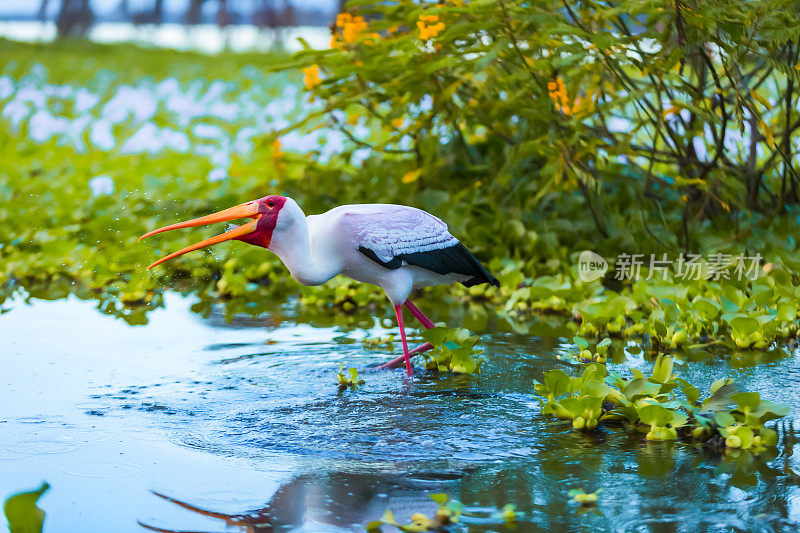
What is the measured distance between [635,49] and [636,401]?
216 centimetres

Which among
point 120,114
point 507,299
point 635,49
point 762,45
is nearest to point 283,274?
point 507,299

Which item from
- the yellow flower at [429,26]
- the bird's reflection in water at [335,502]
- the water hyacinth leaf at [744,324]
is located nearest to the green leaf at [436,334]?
the bird's reflection in water at [335,502]

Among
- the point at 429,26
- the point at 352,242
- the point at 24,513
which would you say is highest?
the point at 429,26

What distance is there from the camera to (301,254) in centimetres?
400

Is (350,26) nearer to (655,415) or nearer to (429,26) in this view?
(429,26)

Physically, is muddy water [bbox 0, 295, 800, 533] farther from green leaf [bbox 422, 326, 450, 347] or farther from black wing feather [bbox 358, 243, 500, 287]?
black wing feather [bbox 358, 243, 500, 287]

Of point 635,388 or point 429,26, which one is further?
point 429,26

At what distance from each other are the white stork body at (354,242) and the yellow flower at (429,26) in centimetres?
146

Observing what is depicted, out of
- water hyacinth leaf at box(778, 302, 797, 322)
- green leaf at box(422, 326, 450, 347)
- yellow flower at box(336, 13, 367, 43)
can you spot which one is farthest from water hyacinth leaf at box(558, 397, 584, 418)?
yellow flower at box(336, 13, 367, 43)

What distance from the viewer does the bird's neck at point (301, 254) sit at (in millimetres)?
3971

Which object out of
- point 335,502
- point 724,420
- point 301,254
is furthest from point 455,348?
point 335,502

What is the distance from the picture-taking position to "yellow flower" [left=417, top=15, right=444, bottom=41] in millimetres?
5402

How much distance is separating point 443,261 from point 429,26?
176cm

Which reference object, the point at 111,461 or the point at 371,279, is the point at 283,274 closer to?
the point at 371,279
